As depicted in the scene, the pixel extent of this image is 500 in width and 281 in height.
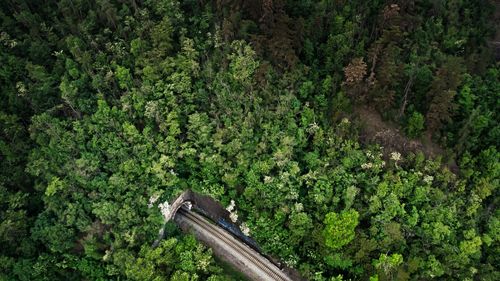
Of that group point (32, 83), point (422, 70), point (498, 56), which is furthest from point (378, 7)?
point (32, 83)

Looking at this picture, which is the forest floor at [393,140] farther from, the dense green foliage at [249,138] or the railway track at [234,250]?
the railway track at [234,250]

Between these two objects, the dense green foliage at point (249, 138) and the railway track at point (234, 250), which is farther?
the railway track at point (234, 250)

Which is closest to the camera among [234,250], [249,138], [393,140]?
[249,138]

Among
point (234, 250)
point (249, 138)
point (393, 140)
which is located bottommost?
point (234, 250)

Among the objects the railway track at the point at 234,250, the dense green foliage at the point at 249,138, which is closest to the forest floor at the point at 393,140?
the dense green foliage at the point at 249,138

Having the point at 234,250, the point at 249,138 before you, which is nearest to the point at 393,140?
the point at 249,138

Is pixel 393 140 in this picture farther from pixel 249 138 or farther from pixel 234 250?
pixel 234 250

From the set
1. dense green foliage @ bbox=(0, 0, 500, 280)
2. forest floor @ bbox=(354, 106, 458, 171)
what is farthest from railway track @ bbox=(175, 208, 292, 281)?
forest floor @ bbox=(354, 106, 458, 171)
